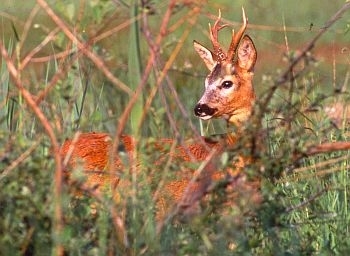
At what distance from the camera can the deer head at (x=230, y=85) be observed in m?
8.65

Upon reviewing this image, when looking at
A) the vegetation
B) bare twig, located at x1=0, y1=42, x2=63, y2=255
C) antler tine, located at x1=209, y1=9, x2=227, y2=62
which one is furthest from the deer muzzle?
bare twig, located at x1=0, y1=42, x2=63, y2=255

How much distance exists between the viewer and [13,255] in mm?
4465

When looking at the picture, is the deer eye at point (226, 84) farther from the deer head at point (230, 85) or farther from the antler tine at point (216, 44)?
the antler tine at point (216, 44)

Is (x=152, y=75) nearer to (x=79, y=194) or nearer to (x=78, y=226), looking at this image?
(x=79, y=194)

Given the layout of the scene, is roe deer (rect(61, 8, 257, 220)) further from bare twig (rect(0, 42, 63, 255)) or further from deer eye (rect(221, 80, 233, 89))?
bare twig (rect(0, 42, 63, 255))

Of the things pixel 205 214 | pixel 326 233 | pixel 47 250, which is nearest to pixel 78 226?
pixel 47 250

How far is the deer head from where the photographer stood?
28.4 feet

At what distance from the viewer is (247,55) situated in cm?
906

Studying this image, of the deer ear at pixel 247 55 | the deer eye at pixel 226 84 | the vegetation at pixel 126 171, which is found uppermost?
the deer ear at pixel 247 55

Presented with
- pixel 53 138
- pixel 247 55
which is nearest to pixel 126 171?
pixel 53 138

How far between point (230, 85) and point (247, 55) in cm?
38

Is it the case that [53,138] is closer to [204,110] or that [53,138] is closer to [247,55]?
[204,110]

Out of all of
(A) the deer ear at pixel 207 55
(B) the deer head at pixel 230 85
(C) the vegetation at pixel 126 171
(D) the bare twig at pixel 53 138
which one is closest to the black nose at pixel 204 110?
(B) the deer head at pixel 230 85

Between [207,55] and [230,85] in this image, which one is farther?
[207,55]
